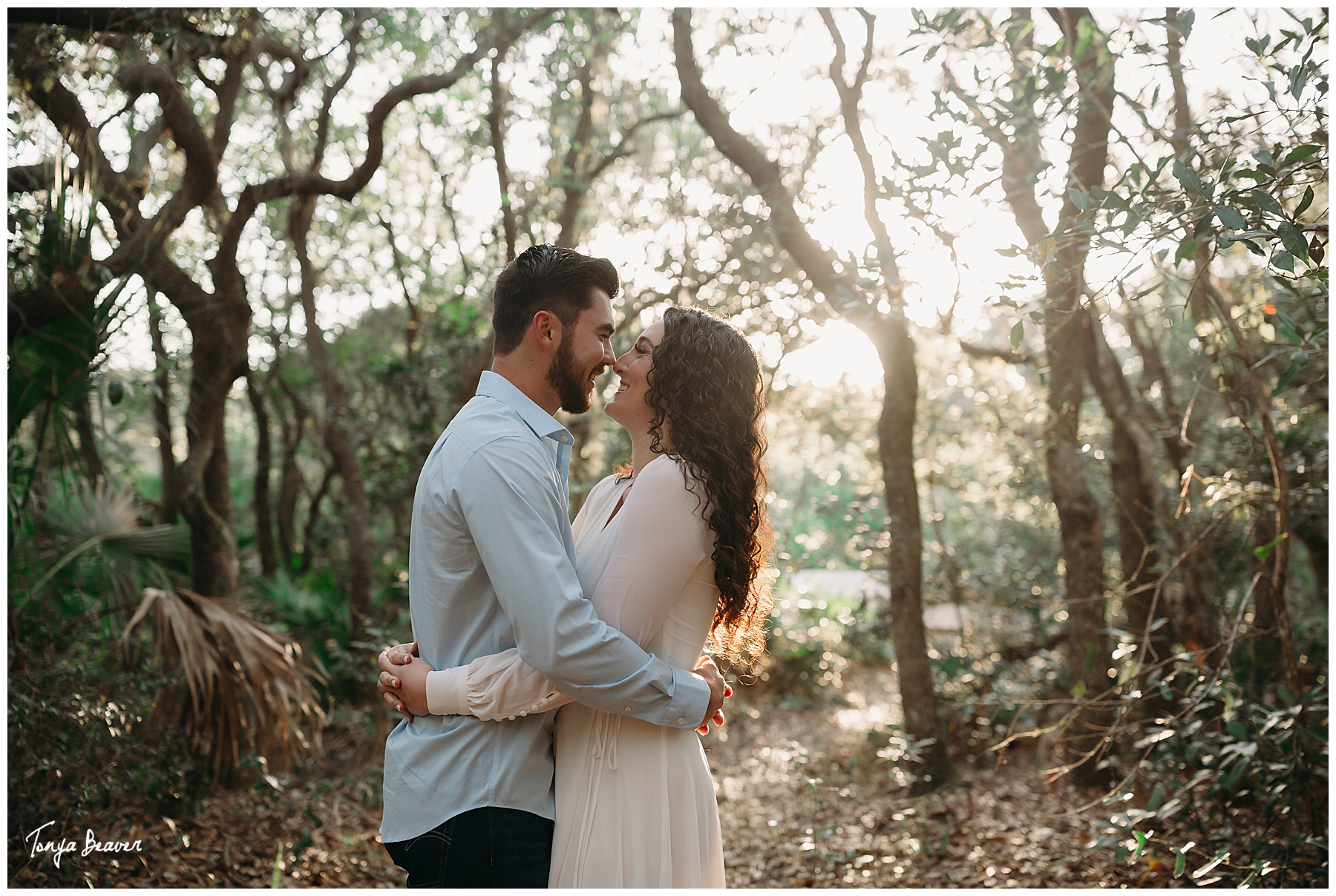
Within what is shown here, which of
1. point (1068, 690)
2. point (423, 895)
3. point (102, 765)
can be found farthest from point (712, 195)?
point (423, 895)

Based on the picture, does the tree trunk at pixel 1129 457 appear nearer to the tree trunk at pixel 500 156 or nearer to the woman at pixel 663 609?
the woman at pixel 663 609

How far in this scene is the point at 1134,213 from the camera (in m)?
2.25

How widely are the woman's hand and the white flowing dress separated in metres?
0.14

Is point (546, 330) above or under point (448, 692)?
A: above

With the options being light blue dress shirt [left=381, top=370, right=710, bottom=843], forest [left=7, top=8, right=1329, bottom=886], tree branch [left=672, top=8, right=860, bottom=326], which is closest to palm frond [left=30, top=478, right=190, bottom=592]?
forest [left=7, top=8, right=1329, bottom=886]

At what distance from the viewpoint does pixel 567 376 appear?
6.53ft

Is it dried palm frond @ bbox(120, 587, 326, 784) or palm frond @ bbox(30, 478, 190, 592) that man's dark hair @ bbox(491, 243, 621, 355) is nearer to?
dried palm frond @ bbox(120, 587, 326, 784)

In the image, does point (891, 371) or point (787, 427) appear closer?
point (891, 371)

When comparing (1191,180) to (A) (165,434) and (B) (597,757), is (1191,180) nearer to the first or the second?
(B) (597,757)

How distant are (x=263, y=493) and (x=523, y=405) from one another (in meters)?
8.55

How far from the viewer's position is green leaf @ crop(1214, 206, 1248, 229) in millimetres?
1878

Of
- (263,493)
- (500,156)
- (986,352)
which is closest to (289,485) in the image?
(263,493)

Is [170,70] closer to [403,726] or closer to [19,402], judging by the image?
[19,402]

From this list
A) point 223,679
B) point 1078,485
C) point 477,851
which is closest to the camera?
point 477,851
